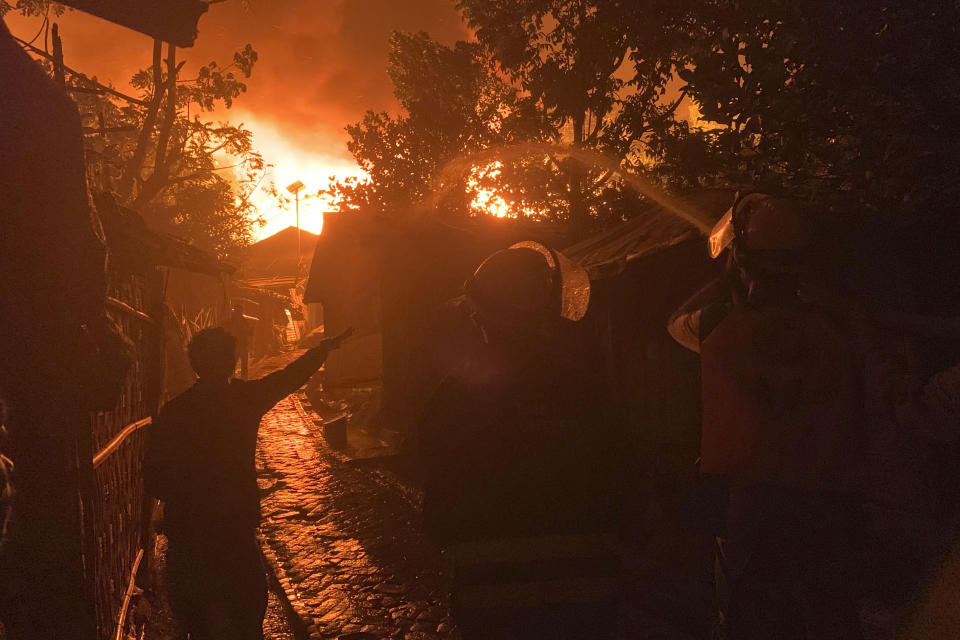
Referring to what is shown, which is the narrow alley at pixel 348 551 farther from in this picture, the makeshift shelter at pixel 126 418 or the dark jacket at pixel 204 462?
the dark jacket at pixel 204 462

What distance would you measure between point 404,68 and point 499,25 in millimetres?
9121

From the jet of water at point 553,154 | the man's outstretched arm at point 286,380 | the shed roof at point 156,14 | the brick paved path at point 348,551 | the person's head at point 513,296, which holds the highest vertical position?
the jet of water at point 553,154

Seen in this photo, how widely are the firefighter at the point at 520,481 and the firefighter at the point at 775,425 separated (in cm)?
95

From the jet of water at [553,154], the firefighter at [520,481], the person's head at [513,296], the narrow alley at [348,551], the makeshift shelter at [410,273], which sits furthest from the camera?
the makeshift shelter at [410,273]

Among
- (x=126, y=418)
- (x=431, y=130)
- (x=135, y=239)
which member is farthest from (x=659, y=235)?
(x=431, y=130)

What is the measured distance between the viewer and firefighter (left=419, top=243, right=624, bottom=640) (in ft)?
6.19

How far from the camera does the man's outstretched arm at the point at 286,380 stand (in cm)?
331

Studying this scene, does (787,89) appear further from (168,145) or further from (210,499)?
(168,145)

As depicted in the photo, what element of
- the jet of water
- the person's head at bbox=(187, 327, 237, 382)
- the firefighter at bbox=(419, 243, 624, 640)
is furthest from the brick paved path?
the jet of water

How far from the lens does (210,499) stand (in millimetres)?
2955

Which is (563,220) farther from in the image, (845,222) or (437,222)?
(845,222)

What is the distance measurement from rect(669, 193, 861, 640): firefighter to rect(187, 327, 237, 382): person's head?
259 cm

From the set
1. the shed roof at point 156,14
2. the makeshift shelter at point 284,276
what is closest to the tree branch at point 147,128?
the shed roof at point 156,14

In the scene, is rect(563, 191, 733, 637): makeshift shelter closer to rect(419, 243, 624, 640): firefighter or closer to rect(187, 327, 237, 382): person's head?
rect(419, 243, 624, 640): firefighter
